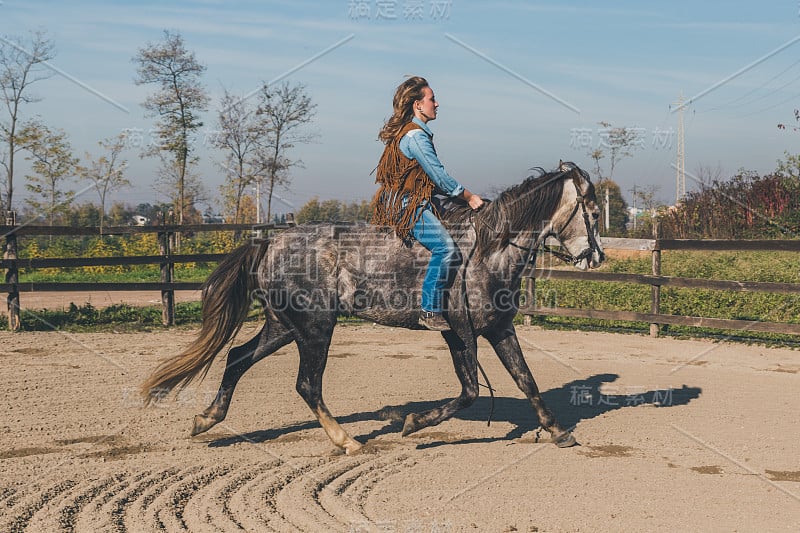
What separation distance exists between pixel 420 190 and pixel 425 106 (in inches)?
24.2

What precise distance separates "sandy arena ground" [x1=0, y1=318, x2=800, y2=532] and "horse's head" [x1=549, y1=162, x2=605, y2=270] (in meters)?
1.44

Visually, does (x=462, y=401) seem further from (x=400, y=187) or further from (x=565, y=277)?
(x=565, y=277)

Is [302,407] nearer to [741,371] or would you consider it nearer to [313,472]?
[313,472]

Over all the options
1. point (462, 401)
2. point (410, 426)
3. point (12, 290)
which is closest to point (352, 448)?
point (410, 426)

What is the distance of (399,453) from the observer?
5.38 meters

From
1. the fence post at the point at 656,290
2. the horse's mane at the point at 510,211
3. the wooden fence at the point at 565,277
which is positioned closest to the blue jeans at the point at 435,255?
the horse's mane at the point at 510,211

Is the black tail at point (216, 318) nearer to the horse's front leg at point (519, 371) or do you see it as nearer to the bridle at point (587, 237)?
the horse's front leg at point (519, 371)

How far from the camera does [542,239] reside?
575 centimetres

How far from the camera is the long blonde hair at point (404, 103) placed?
5523 millimetres

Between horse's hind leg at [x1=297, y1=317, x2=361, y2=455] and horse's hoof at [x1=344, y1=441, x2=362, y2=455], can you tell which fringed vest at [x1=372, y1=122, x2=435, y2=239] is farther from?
horse's hoof at [x1=344, y1=441, x2=362, y2=455]

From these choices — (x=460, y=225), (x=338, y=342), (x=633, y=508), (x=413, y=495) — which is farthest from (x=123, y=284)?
(x=633, y=508)

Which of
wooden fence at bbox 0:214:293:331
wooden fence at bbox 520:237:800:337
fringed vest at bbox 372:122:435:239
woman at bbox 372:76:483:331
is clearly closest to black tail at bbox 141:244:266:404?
fringed vest at bbox 372:122:435:239

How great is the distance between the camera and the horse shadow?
587 centimetres

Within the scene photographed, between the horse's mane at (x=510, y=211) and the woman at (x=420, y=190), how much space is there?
0.52 feet
